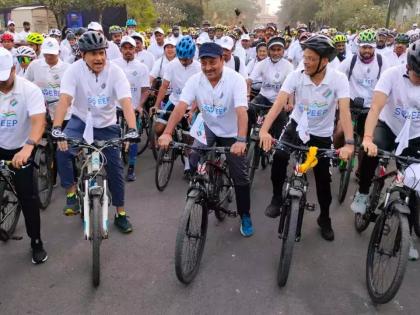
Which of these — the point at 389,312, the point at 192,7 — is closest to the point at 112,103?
the point at 389,312

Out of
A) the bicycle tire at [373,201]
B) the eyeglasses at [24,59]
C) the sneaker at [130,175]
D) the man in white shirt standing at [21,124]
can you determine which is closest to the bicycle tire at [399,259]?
the bicycle tire at [373,201]

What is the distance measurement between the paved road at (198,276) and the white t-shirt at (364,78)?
2.31 metres

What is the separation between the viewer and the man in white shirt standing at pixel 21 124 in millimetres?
3575

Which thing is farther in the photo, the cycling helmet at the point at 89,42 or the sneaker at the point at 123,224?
the sneaker at the point at 123,224

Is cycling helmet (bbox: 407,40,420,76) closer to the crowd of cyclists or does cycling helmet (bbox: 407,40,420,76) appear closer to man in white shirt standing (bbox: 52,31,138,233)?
the crowd of cyclists

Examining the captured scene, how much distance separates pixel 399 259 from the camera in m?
3.21

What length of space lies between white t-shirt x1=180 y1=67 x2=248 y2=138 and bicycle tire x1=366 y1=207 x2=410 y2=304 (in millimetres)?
1732

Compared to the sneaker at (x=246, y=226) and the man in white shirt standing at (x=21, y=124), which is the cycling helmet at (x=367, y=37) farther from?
the man in white shirt standing at (x=21, y=124)

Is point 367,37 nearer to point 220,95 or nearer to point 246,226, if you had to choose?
point 220,95

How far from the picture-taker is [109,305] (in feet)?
11.5

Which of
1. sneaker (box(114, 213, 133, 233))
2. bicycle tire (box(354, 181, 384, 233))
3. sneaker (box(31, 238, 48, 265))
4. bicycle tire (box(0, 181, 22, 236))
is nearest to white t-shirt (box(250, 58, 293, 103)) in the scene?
bicycle tire (box(354, 181, 384, 233))

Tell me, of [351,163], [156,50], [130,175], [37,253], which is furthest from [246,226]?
[156,50]

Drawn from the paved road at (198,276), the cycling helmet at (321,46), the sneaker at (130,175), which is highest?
the cycling helmet at (321,46)

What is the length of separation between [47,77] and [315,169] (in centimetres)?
404
